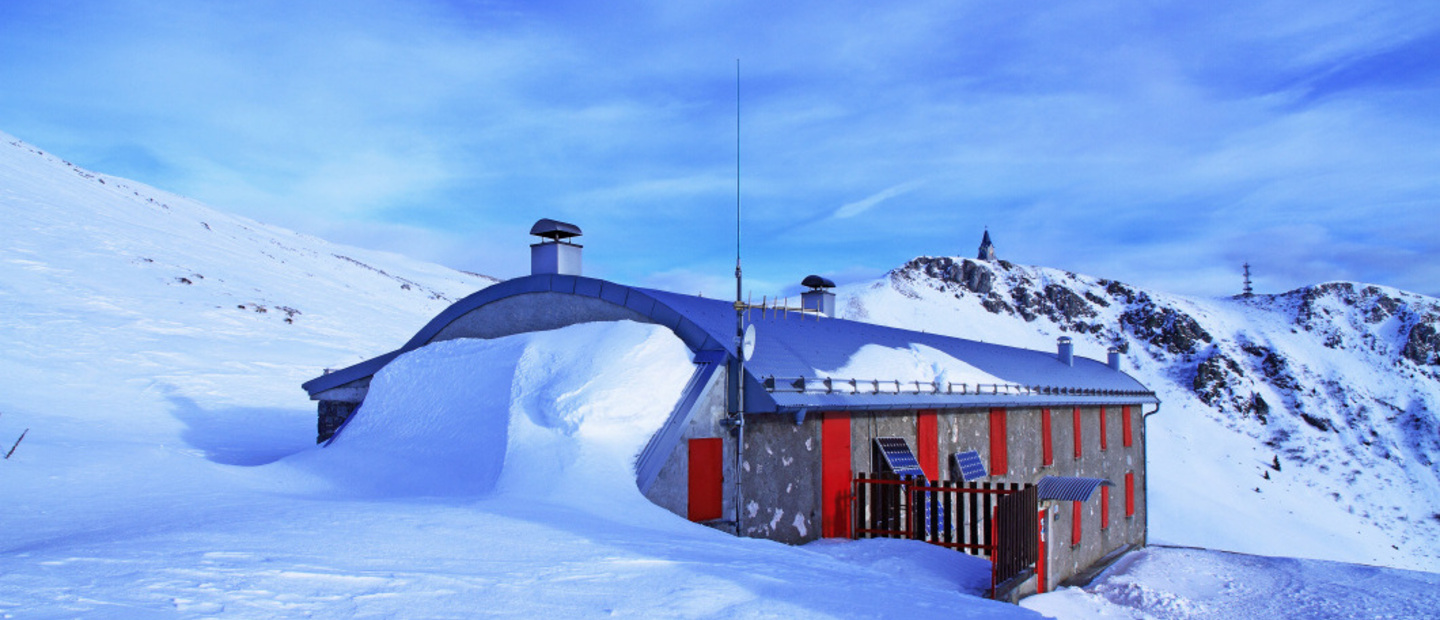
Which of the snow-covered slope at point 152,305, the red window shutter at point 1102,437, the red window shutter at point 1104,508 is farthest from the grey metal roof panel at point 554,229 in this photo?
the red window shutter at point 1102,437

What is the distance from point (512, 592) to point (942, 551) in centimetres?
705

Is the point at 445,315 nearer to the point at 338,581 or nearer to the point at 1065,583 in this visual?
the point at 338,581

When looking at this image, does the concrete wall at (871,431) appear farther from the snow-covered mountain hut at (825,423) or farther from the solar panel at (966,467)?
the solar panel at (966,467)

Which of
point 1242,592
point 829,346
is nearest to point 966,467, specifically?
point 829,346

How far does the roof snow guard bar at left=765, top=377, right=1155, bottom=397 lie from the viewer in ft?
39.6

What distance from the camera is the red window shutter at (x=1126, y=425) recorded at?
25.0 metres

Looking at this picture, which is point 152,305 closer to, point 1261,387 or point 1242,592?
point 1242,592

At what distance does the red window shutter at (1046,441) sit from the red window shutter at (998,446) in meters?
2.12

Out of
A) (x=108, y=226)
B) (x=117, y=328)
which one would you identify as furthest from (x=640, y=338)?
(x=108, y=226)

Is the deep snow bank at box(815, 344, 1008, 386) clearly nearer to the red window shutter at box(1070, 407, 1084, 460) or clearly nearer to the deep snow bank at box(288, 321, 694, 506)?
the deep snow bank at box(288, 321, 694, 506)

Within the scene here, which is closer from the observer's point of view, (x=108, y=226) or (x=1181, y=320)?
(x=108, y=226)

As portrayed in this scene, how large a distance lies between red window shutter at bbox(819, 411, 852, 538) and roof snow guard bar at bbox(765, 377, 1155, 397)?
0.48 m

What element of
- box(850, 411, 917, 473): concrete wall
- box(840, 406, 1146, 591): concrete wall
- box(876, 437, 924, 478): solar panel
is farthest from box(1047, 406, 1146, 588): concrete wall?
box(850, 411, 917, 473): concrete wall

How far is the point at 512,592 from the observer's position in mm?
5547
